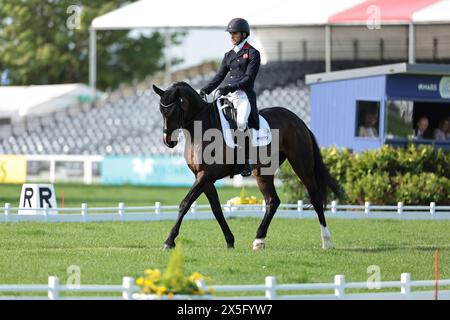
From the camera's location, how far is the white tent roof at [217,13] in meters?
40.4

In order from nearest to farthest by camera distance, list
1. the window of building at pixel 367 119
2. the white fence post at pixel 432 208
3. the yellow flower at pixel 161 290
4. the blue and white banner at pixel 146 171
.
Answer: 1. the yellow flower at pixel 161 290
2. the white fence post at pixel 432 208
3. the window of building at pixel 367 119
4. the blue and white banner at pixel 146 171

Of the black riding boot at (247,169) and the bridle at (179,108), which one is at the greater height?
the bridle at (179,108)

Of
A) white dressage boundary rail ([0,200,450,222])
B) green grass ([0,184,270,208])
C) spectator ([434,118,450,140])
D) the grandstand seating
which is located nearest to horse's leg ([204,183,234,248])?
white dressage boundary rail ([0,200,450,222])

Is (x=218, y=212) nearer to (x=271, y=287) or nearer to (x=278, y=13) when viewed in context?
(x=271, y=287)

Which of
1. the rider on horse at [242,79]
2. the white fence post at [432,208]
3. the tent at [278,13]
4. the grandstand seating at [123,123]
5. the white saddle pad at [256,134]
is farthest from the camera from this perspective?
the grandstand seating at [123,123]

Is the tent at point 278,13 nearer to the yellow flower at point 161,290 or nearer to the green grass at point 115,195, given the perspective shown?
the green grass at point 115,195

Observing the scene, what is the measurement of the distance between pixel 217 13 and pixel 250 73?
1058 inches

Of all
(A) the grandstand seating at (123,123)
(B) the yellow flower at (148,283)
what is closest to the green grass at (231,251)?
(B) the yellow flower at (148,283)

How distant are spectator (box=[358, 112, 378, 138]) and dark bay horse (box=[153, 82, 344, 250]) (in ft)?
29.8

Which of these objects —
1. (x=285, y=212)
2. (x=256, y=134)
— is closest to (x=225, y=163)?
(x=256, y=134)

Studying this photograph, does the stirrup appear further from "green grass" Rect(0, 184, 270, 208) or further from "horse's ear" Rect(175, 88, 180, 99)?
"green grass" Rect(0, 184, 270, 208)

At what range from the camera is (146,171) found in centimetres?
4228

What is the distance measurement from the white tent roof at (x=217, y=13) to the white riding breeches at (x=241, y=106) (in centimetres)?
2460

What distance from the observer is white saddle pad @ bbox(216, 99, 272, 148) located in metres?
15.6
